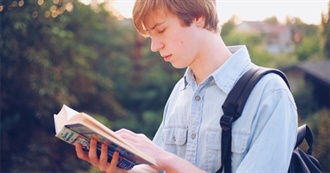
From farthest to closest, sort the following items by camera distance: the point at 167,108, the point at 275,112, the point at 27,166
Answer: the point at 27,166 → the point at 167,108 → the point at 275,112

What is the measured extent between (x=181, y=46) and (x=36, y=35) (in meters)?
5.93

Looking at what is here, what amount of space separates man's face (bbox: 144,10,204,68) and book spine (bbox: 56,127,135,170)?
1.21 feet

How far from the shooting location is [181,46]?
6.14ft

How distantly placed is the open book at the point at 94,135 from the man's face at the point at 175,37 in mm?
359

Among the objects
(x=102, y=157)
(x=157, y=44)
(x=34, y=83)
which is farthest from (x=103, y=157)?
(x=34, y=83)

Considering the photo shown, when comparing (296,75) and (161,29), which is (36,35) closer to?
(161,29)

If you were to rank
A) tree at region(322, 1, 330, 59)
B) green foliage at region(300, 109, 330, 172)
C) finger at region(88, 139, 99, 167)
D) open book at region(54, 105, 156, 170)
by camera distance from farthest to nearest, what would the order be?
tree at region(322, 1, 330, 59), green foliage at region(300, 109, 330, 172), finger at region(88, 139, 99, 167), open book at region(54, 105, 156, 170)

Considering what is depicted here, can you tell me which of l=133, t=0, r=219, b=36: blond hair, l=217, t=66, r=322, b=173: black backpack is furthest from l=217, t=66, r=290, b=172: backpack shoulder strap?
l=133, t=0, r=219, b=36: blond hair

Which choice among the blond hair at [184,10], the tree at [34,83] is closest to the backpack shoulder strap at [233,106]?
the blond hair at [184,10]

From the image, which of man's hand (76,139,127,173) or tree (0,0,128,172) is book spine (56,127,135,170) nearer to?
man's hand (76,139,127,173)

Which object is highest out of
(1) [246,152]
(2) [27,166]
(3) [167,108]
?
(2) [27,166]

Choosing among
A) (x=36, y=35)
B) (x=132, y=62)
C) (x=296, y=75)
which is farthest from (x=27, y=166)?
(x=296, y=75)

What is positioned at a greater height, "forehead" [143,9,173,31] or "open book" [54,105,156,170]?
"forehead" [143,9,173,31]

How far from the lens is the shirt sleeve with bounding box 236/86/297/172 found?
65.2 inches
